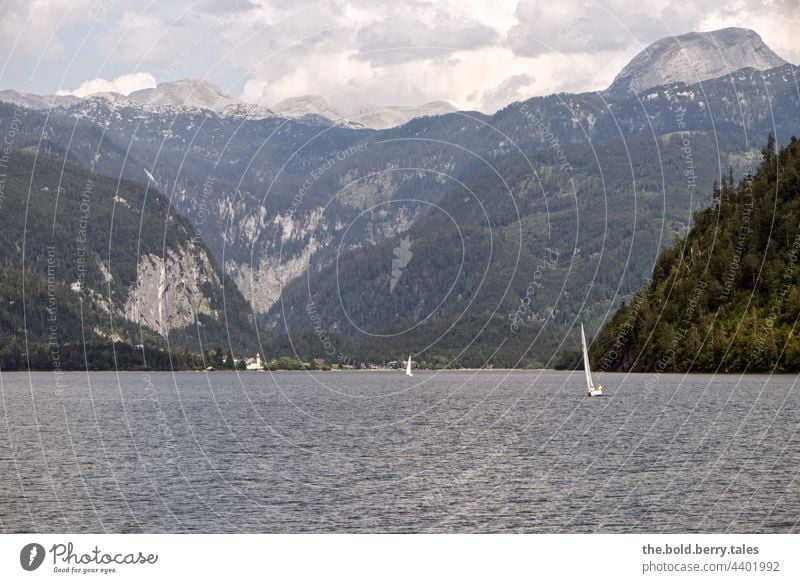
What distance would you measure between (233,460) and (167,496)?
23636mm

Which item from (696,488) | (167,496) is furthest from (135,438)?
(696,488)

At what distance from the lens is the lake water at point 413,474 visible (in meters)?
82.9

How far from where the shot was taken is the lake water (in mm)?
82875

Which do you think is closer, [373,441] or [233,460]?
[233,460]

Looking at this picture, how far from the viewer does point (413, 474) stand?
104 m

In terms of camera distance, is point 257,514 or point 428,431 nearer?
point 257,514

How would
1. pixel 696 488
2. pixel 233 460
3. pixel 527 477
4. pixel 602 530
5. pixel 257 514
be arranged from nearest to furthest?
pixel 602 530, pixel 257 514, pixel 696 488, pixel 527 477, pixel 233 460
